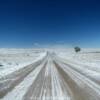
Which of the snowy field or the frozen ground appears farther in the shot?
the snowy field

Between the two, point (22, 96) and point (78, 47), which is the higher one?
point (78, 47)

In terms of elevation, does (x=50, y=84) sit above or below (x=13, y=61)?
below

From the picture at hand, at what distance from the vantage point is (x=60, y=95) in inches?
234

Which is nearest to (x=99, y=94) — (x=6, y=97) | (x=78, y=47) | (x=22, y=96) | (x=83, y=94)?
(x=83, y=94)

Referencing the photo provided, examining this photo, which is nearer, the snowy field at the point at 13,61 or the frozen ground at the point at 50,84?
the frozen ground at the point at 50,84

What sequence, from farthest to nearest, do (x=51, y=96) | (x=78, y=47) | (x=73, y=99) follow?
1. (x=78, y=47)
2. (x=51, y=96)
3. (x=73, y=99)

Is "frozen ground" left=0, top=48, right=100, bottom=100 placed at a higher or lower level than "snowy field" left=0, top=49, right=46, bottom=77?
lower

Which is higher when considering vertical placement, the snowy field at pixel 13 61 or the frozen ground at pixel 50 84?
the snowy field at pixel 13 61

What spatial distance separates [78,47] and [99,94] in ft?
312

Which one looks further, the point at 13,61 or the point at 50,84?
the point at 13,61

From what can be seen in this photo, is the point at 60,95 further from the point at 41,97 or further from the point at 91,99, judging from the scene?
the point at 91,99

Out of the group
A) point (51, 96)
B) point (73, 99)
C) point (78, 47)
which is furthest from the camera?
point (78, 47)

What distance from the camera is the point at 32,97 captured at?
227 inches

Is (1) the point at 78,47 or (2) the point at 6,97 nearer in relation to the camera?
(2) the point at 6,97
